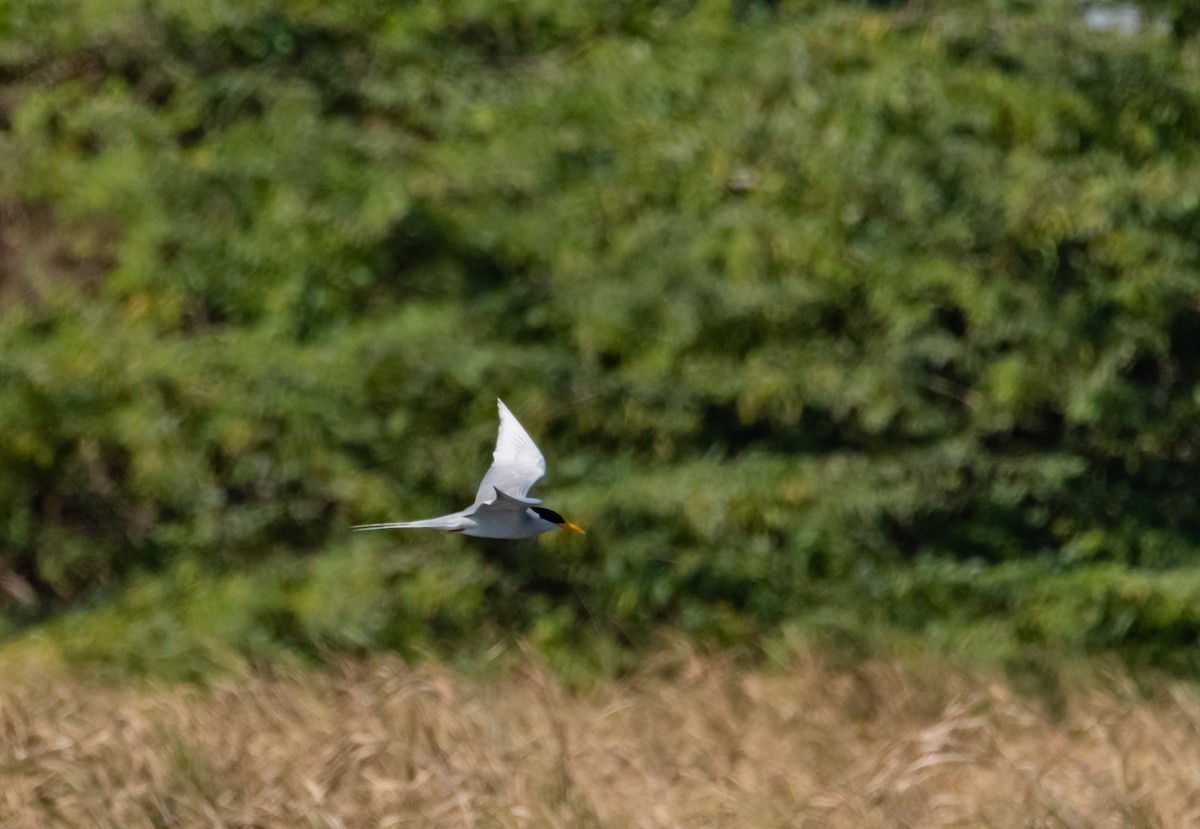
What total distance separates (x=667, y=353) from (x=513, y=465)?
4234 millimetres

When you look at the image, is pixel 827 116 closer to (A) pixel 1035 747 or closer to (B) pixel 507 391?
(B) pixel 507 391

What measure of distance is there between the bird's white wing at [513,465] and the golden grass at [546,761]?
89cm

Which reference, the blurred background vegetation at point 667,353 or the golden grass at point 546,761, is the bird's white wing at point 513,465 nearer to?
the golden grass at point 546,761

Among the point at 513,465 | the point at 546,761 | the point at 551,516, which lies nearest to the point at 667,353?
the point at 546,761

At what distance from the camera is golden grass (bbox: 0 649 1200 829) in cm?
516

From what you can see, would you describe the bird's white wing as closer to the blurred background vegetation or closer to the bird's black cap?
the bird's black cap

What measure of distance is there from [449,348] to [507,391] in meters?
0.35

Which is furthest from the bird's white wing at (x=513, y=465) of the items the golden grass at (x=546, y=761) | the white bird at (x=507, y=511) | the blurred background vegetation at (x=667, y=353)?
the blurred background vegetation at (x=667, y=353)

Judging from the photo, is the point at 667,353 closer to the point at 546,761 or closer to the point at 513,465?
the point at 546,761

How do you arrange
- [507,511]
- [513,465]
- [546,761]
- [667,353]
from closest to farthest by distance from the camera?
[507,511], [513,465], [546,761], [667,353]

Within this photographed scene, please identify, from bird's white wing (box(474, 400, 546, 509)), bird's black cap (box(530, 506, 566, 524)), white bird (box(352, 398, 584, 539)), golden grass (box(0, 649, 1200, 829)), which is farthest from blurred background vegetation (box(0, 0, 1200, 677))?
bird's black cap (box(530, 506, 566, 524))

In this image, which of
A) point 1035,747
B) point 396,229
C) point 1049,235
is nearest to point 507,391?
point 396,229

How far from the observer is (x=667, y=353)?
9.11 meters

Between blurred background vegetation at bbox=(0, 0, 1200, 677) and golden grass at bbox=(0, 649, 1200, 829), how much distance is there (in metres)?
1.79
